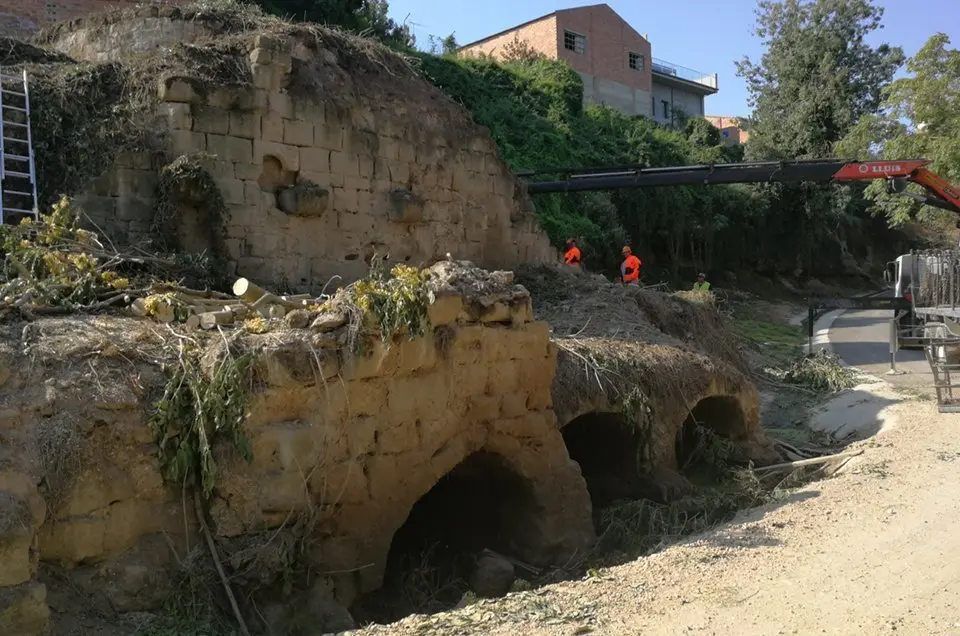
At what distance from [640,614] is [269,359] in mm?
3359

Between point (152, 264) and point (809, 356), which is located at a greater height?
point (152, 264)

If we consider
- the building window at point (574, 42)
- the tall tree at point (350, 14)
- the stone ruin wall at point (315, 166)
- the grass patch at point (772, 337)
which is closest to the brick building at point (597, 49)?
the building window at point (574, 42)

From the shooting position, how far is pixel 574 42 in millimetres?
36969

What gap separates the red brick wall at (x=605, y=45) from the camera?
3656cm

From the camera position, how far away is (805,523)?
8.21 meters

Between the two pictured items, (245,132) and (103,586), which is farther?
(245,132)

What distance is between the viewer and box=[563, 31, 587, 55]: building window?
120ft

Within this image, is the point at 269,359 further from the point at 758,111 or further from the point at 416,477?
the point at 758,111

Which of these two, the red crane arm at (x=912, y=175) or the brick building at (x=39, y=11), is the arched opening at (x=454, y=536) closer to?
the red crane arm at (x=912, y=175)

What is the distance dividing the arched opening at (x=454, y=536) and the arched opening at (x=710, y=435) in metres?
3.38

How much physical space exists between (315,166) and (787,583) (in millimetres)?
8324

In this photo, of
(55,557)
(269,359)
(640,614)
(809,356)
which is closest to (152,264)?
(269,359)

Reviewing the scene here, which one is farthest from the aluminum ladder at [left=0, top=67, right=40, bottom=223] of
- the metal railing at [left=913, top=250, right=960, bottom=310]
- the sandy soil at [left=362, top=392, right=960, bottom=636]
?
the metal railing at [left=913, top=250, right=960, bottom=310]

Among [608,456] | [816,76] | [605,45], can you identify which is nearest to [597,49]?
[605,45]
